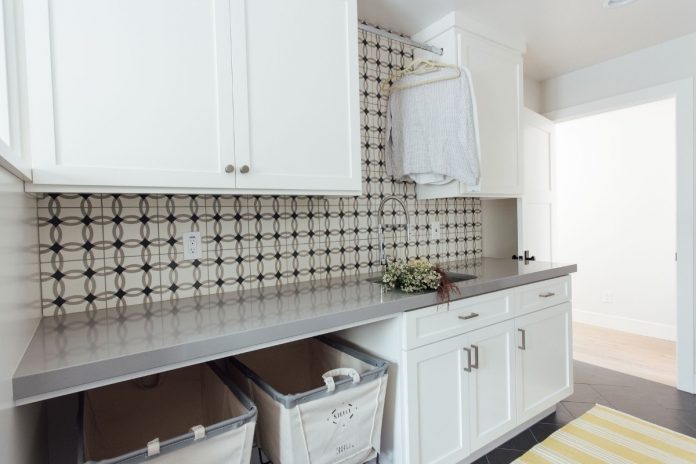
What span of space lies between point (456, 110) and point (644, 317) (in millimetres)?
3248

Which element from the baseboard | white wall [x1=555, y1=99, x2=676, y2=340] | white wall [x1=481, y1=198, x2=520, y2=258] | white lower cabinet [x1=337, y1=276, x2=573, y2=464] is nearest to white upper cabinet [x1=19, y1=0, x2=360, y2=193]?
white lower cabinet [x1=337, y1=276, x2=573, y2=464]

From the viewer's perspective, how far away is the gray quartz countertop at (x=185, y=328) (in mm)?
872

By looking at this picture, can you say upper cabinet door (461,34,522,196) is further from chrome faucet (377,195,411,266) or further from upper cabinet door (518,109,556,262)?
chrome faucet (377,195,411,266)

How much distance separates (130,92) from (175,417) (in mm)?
1257

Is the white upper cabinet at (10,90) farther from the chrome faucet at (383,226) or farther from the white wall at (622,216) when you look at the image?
the white wall at (622,216)

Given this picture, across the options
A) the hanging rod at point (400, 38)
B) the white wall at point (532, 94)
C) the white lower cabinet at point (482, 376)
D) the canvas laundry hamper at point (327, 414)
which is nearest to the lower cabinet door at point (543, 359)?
the white lower cabinet at point (482, 376)

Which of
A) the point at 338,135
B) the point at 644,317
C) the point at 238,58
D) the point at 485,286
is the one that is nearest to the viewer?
the point at 238,58

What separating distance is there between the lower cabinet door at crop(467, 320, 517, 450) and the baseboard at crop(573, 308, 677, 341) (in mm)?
2649

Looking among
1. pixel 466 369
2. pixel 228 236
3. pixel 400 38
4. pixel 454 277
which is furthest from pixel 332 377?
pixel 400 38

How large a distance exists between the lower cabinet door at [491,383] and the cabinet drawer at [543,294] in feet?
0.54

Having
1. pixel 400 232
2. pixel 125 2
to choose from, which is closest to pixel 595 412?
pixel 400 232

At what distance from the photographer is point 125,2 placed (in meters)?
1.15

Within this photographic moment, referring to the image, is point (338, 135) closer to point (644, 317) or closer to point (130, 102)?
point (130, 102)

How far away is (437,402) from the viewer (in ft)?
5.07
